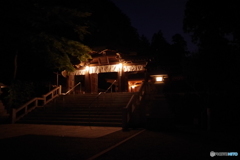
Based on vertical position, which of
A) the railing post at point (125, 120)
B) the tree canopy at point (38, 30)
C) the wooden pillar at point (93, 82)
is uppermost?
the tree canopy at point (38, 30)

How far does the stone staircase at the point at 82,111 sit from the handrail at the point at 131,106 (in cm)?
81

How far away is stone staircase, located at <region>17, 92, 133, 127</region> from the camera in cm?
1347

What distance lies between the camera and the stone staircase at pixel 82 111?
13471mm

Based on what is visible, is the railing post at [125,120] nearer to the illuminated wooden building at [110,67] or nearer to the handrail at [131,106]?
the handrail at [131,106]

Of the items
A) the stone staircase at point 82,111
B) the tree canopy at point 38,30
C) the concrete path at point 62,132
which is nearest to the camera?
the concrete path at point 62,132

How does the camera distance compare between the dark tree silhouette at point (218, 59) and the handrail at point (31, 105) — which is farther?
Answer: the handrail at point (31, 105)

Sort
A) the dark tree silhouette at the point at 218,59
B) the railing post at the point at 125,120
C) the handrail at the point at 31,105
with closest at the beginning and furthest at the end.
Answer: the railing post at the point at 125,120 → the dark tree silhouette at the point at 218,59 → the handrail at the point at 31,105

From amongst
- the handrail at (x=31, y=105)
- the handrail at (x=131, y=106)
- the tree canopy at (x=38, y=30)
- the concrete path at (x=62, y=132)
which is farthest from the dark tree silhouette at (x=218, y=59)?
the handrail at (x=31, y=105)

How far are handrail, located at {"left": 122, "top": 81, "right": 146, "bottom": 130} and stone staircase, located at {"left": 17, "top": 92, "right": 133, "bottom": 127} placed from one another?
81 cm

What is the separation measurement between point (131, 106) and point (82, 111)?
4.03 meters

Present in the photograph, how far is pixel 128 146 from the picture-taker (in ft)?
24.2

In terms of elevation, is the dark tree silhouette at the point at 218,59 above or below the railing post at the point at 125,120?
above

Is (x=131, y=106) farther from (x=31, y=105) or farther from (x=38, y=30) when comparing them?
(x=38, y=30)

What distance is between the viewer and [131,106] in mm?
13211
